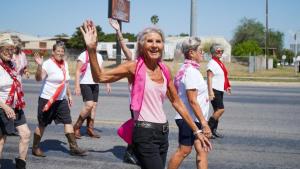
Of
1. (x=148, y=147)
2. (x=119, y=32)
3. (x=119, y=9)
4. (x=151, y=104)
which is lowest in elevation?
(x=148, y=147)

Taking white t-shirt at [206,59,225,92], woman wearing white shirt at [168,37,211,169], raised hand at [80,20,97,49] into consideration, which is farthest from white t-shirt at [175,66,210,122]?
white t-shirt at [206,59,225,92]

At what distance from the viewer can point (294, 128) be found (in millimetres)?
8641

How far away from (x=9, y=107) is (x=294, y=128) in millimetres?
6185

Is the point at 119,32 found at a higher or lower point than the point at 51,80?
higher

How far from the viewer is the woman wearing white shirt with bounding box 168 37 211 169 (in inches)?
174

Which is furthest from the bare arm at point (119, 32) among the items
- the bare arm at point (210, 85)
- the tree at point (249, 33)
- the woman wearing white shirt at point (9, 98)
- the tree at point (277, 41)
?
the tree at point (277, 41)

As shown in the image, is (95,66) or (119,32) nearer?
(95,66)

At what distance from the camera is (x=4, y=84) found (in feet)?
16.0

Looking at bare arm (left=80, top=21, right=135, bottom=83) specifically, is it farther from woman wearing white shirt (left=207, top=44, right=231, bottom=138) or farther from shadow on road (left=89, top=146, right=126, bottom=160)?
woman wearing white shirt (left=207, top=44, right=231, bottom=138)

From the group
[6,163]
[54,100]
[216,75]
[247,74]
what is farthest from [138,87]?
[247,74]

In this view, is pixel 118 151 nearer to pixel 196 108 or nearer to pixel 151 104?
pixel 196 108

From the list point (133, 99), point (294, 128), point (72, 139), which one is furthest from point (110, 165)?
point (294, 128)

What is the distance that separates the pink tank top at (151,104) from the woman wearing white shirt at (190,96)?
2.88ft

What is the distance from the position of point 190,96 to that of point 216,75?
10.3ft
